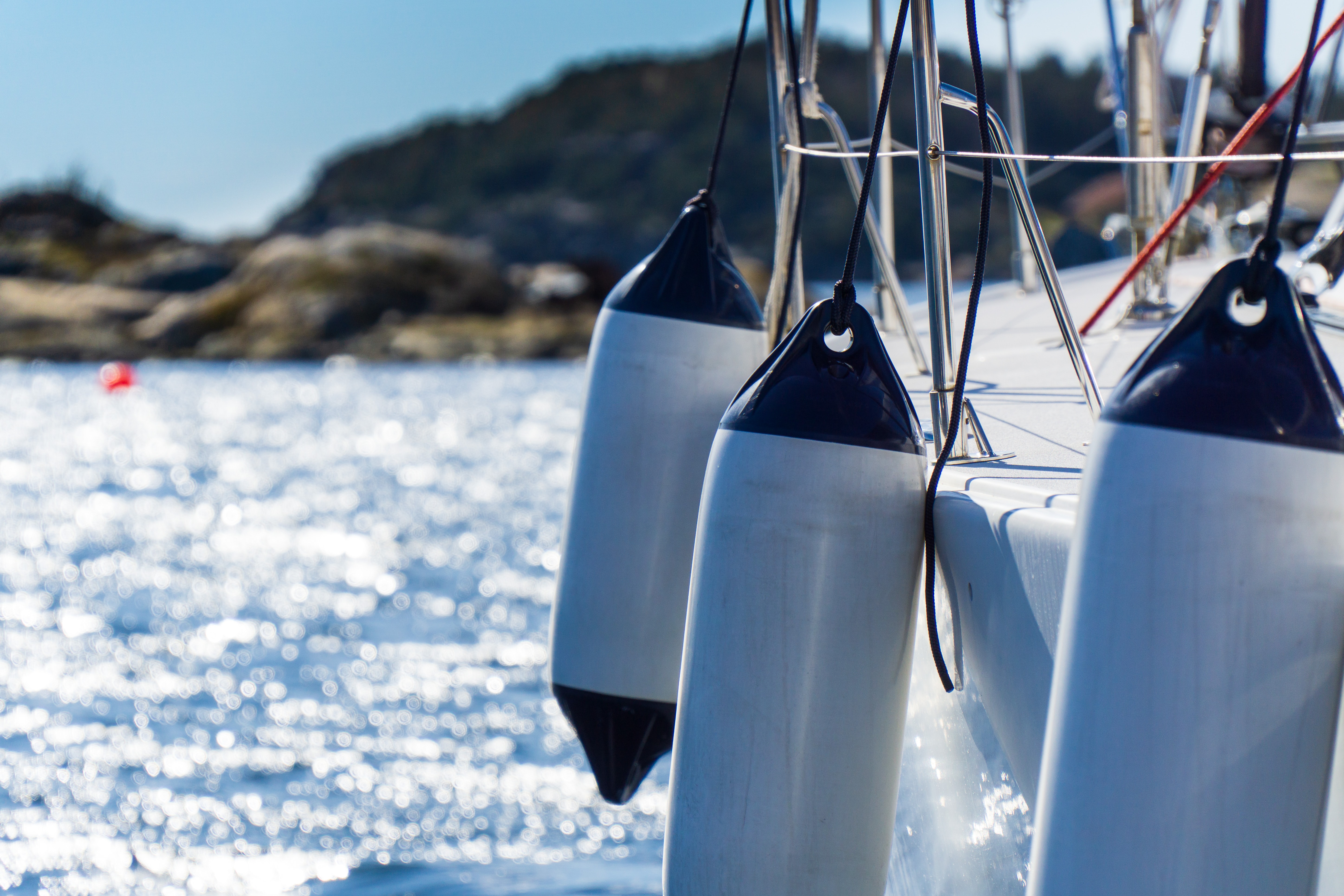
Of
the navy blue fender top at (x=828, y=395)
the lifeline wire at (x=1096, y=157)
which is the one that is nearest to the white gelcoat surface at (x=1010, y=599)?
the navy blue fender top at (x=828, y=395)

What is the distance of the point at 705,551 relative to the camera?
1460mm

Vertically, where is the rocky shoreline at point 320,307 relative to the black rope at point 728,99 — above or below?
above

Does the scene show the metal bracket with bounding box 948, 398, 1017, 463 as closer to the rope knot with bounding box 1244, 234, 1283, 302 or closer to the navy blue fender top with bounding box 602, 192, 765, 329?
the navy blue fender top with bounding box 602, 192, 765, 329

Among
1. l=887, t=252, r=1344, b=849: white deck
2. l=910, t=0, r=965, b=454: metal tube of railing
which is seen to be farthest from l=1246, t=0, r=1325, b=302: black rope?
l=910, t=0, r=965, b=454: metal tube of railing

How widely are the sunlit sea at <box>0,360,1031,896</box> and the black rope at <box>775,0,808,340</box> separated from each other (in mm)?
737

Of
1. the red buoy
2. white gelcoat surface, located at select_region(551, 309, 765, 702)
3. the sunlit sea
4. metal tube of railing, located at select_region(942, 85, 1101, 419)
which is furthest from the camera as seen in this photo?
the red buoy

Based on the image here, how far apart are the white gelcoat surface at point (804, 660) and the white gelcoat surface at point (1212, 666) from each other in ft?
1.14

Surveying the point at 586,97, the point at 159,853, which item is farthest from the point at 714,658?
the point at 586,97

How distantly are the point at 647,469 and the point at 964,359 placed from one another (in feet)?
2.09

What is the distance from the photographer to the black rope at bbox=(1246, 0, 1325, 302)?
107cm

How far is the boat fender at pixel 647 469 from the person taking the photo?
1.97 meters

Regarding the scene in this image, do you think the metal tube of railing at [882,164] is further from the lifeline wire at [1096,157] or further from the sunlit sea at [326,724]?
the sunlit sea at [326,724]

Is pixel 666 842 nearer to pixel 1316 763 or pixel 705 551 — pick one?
pixel 705 551

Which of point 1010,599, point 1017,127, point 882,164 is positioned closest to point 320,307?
point 1017,127
